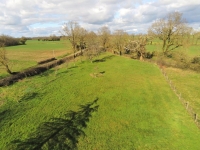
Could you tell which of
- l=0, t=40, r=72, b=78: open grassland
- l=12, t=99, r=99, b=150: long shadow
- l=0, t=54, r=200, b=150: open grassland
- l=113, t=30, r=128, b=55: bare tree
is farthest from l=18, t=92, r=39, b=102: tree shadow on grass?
l=113, t=30, r=128, b=55: bare tree

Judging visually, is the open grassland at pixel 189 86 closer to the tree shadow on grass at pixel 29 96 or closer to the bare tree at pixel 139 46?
the bare tree at pixel 139 46

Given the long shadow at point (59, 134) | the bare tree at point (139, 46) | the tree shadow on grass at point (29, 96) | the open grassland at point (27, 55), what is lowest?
the long shadow at point (59, 134)

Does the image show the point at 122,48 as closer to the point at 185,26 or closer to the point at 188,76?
the point at 185,26

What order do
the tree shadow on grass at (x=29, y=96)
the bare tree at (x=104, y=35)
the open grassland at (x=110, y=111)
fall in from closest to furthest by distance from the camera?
1. the open grassland at (x=110, y=111)
2. the tree shadow on grass at (x=29, y=96)
3. the bare tree at (x=104, y=35)

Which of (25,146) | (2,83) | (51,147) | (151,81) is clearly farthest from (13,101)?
(151,81)

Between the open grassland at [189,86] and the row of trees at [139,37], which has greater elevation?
the row of trees at [139,37]

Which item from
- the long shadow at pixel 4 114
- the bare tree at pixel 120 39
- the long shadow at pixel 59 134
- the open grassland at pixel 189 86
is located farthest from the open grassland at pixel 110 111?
the bare tree at pixel 120 39

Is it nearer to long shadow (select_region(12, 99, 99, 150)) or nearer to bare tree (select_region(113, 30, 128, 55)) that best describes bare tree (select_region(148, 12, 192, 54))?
bare tree (select_region(113, 30, 128, 55))

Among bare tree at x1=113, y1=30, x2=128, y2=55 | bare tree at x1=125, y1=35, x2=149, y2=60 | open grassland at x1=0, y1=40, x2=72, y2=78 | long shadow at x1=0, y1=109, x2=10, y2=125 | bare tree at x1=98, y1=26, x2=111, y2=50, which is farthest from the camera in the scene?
bare tree at x1=98, y1=26, x2=111, y2=50
